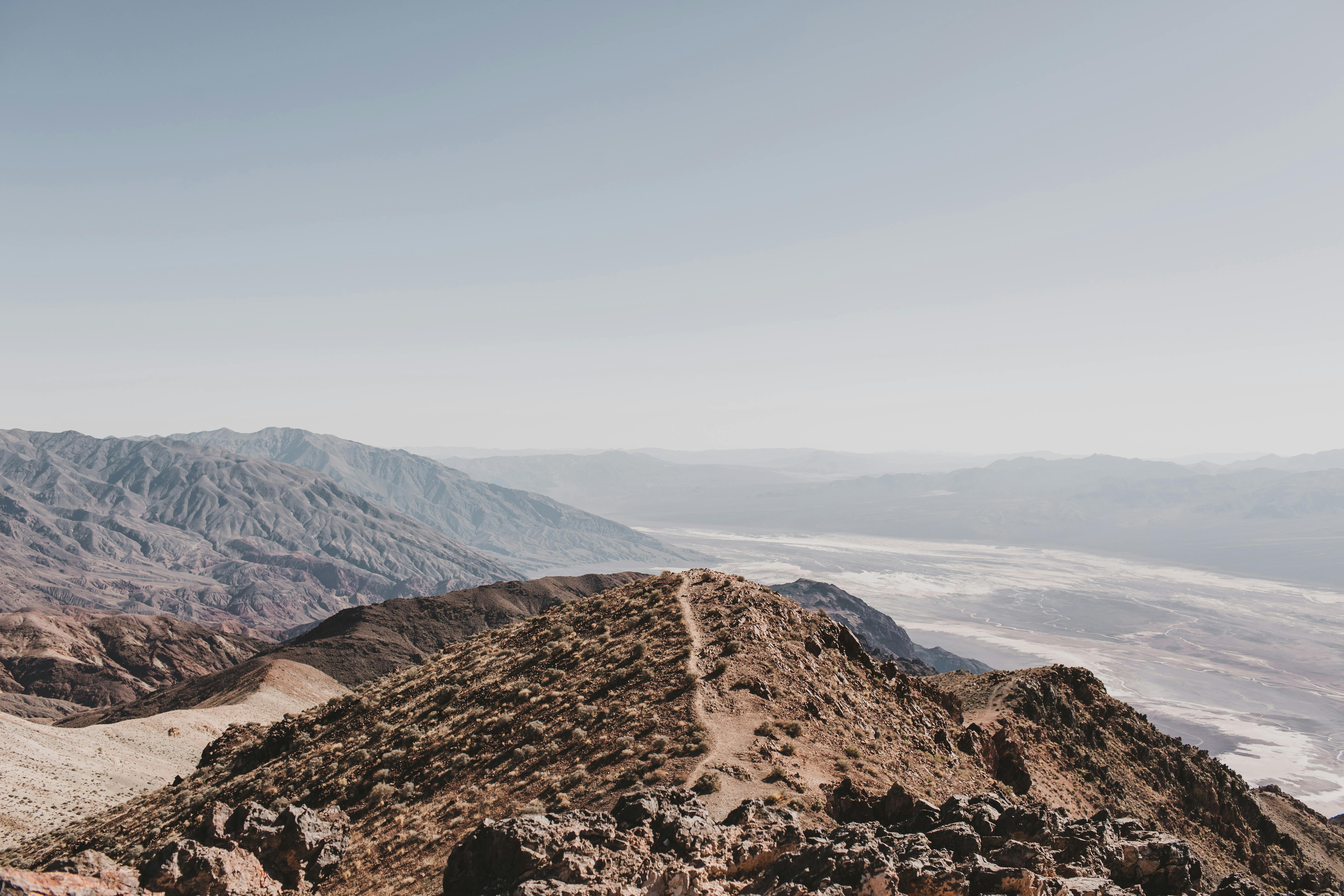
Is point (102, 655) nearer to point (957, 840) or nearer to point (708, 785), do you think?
point (708, 785)

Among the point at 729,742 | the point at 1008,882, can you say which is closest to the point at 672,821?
the point at 729,742

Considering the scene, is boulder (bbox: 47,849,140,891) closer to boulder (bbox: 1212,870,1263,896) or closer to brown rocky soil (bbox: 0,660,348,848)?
boulder (bbox: 1212,870,1263,896)

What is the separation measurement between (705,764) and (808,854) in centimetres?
623

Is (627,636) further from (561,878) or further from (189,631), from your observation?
(189,631)

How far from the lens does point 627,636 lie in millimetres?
28688

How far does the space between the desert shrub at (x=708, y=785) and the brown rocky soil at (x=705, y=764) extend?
6cm

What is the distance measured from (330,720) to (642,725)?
17.4 metres

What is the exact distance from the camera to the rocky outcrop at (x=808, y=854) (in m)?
12.3

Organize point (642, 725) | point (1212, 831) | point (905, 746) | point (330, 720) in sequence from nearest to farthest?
point (642, 725)
point (905, 746)
point (330, 720)
point (1212, 831)

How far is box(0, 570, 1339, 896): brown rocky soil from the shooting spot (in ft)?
48.4

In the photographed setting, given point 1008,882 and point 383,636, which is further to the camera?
point 383,636

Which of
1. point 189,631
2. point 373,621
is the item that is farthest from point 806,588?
point 189,631

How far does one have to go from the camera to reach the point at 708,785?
57.4 ft

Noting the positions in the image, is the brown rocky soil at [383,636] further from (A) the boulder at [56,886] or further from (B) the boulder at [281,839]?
(A) the boulder at [56,886]
